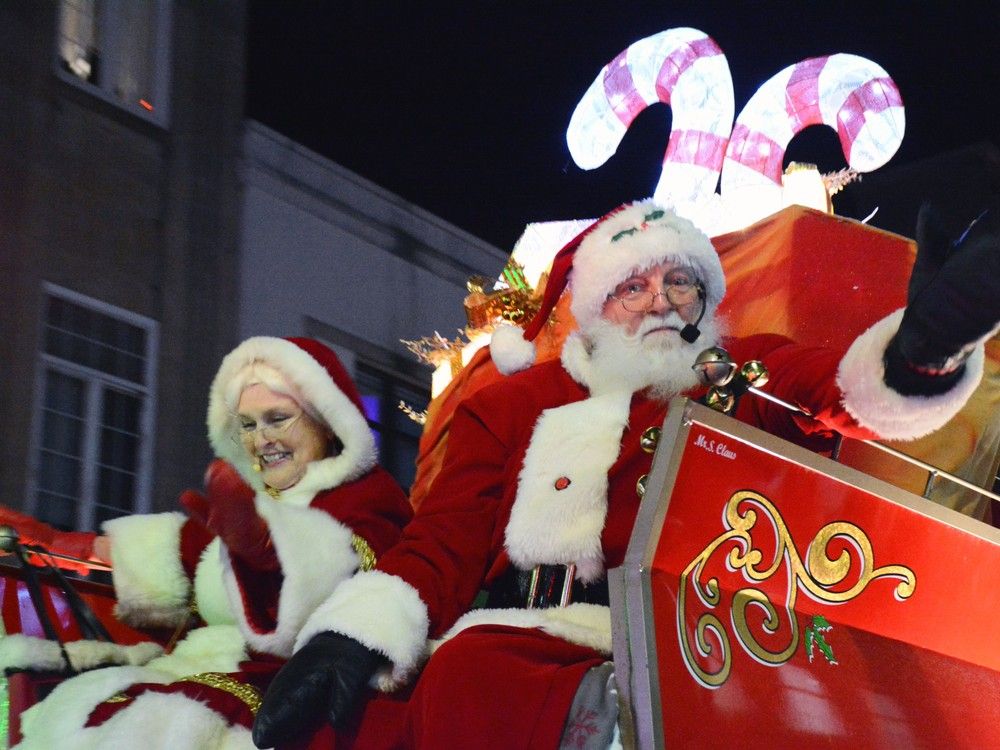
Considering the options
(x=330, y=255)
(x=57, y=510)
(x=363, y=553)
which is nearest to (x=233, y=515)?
(x=363, y=553)

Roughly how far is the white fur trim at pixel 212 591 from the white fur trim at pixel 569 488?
4.44 ft

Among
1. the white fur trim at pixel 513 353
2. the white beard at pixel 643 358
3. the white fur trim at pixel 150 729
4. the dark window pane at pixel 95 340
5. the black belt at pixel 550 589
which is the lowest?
the white fur trim at pixel 150 729

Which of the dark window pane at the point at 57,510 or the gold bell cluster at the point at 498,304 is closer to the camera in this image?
the gold bell cluster at the point at 498,304

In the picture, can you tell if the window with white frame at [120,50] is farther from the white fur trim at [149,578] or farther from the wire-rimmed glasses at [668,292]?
the wire-rimmed glasses at [668,292]

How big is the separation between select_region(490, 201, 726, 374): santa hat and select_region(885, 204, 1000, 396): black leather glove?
36.1 inches

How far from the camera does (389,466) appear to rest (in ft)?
35.9

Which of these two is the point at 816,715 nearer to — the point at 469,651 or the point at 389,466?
the point at 469,651

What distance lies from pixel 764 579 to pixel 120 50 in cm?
803

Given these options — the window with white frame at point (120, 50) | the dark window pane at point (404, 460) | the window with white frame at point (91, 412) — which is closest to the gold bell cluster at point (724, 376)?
the window with white frame at point (91, 412)

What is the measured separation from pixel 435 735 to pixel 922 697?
1.07 m

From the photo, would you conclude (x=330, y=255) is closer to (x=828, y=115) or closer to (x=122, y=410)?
(x=122, y=410)

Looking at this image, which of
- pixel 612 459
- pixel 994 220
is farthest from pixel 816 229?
pixel 994 220

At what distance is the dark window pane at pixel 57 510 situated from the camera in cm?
902

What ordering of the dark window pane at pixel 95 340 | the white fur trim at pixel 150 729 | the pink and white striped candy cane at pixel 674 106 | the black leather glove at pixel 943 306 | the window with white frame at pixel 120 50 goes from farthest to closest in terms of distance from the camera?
the window with white frame at pixel 120 50 → the dark window pane at pixel 95 340 → the pink and white striped candy cane at pixel 674 106 → the white fur trim at pixel 150 729 → the black leather glove at pixel 943 306
